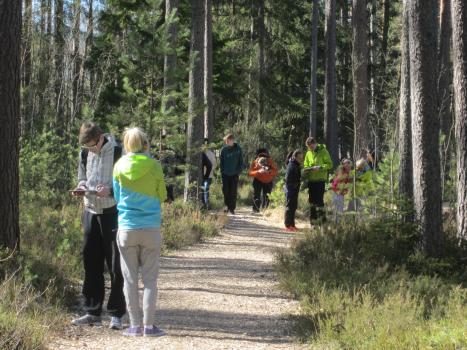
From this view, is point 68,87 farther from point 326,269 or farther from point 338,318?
point 338,318

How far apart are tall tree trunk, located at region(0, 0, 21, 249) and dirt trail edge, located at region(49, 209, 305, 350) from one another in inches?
63.2

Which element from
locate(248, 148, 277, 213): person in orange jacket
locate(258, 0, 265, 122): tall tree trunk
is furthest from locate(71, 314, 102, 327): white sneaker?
locate(258, 0, 265, 122): tall tree trunk

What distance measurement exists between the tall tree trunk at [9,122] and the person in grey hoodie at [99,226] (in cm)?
121

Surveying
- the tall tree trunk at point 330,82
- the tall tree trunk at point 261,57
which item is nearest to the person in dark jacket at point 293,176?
the tall tree trunk at point 330,82

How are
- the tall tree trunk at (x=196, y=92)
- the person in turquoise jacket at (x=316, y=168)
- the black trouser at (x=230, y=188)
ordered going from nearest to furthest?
the person in turquoise jacket at (x=316, y=168) → the tall tree trunk at (x=196, y=92) → the black trouser at (x=230, y=188)

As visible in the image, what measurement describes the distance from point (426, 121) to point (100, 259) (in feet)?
16.7

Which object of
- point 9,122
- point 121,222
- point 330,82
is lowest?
point 121,222

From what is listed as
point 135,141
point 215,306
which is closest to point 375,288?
point 215,306

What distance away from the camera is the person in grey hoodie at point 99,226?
20.5 feet

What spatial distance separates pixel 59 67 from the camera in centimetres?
2408

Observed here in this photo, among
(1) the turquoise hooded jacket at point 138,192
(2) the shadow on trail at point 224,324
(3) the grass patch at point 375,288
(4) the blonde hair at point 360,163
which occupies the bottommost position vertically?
(2) the shadow on trail at point 224,324

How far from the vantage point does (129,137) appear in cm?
597

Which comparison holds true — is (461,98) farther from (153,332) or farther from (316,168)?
(153,332)

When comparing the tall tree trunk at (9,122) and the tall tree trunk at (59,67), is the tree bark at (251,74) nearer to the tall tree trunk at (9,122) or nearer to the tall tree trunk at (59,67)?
the tall tree trunk at (59,67)
